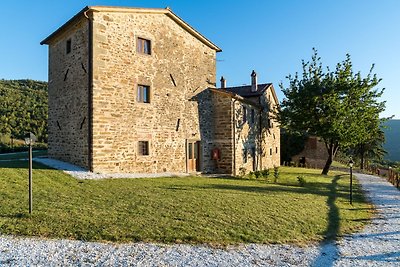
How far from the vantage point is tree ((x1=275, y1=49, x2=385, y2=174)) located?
77.5 ft

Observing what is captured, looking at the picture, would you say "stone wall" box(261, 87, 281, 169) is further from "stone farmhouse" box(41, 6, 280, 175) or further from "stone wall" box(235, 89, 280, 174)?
"stone farmhouse" box(41, 6, 280, 175)

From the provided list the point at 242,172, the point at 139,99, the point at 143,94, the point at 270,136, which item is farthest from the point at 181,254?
the point at 270,136

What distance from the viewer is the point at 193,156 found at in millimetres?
19234

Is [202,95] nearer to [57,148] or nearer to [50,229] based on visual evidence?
[57,148]

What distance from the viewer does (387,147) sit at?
4072 inches

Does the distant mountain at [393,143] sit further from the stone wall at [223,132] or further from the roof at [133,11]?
the roof at [133,11]

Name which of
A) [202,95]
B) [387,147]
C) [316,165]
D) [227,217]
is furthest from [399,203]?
[387,147]

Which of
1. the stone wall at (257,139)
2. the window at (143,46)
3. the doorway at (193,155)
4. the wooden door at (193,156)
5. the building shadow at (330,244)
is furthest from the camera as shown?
the stone wall at (257,139)

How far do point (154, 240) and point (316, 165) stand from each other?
37.5 meters

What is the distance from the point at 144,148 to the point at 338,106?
1620cm

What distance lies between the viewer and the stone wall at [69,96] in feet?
47.2

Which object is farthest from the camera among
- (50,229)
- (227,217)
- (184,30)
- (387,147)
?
(387,147)

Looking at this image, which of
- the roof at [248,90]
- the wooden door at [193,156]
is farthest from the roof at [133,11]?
the wooden door at [193,156]

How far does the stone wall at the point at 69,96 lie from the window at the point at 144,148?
2953 mm
